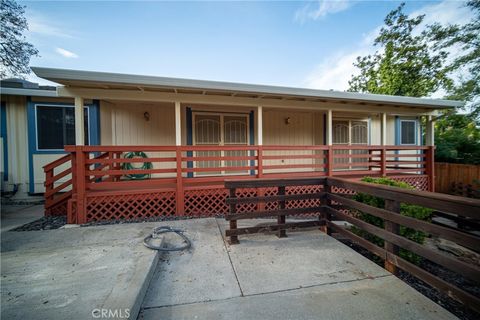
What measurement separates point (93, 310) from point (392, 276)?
2.80 metres

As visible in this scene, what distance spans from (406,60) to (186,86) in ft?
53.6

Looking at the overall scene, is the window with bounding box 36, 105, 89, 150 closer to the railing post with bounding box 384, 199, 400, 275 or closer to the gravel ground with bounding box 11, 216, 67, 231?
the gravel ground with bounding box 11, 216, 67, 231

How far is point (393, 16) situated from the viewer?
1384 centimetres

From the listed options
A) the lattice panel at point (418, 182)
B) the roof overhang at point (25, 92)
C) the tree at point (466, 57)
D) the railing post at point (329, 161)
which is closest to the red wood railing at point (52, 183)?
the roof overhang at point (25, 92)

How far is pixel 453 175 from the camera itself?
854 cm

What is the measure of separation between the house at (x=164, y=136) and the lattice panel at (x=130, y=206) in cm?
2

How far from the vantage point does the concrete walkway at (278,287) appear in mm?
1693

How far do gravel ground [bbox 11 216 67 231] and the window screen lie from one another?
11.2 metres

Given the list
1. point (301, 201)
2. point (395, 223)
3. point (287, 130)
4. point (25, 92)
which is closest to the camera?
point (395, 223)

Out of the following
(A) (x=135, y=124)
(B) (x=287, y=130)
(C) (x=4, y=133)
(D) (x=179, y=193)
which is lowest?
(D) (x=179, y=193)

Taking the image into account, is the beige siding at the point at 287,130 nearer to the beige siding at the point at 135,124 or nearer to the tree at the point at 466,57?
the beige siding at the point at 135,124

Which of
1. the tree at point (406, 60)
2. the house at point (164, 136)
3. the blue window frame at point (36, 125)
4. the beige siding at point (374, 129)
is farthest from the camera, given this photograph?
the tree at point (406, 60)

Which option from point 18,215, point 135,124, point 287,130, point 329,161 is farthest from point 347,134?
point 18,215

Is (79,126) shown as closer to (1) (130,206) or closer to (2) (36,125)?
(1) (130,206)
